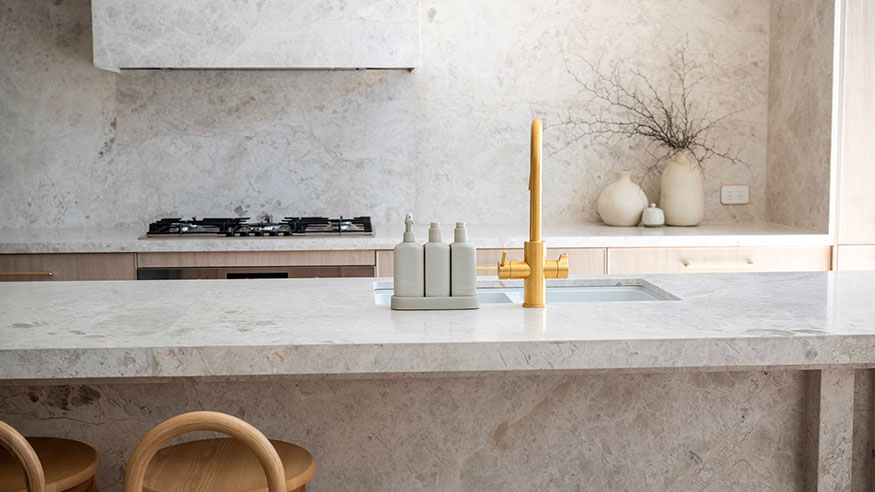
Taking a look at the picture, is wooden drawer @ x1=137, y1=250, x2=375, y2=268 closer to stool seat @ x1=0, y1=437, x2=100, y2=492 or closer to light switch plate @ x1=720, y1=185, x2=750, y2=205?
stool seat @ x1=0, y1=437, x2=100, y2=492

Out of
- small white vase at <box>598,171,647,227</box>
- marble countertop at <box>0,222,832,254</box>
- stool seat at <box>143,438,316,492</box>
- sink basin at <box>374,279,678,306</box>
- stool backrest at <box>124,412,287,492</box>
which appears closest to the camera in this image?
stool backrest at <box>124,412,287,492</box>

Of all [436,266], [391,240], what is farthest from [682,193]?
[436,266]

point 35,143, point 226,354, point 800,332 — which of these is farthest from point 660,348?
point 35,143

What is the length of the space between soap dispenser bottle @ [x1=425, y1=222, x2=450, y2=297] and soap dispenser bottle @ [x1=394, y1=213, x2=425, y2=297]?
1 centimetres

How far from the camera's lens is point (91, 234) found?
11.4 feet

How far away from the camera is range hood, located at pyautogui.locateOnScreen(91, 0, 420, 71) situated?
3.31m

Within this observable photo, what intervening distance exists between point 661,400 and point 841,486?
0.42m

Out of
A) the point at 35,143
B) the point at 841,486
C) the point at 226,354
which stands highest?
the point at 35,143

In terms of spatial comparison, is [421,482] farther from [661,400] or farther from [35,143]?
[35,143]

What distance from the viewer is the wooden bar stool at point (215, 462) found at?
1.26m

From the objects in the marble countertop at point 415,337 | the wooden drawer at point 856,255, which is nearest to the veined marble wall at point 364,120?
the wooden drawer at point 856,255

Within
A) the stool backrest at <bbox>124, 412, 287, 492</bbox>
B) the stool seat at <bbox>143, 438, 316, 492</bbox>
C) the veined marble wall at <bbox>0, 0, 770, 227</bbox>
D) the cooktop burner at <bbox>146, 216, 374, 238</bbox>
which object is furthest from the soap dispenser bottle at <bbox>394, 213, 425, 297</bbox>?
the veined marble wall at <bbox>0, 0, 770, 227</bbox>

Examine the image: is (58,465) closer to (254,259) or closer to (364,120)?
(254,259)

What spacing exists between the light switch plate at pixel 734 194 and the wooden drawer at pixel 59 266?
106 inches
